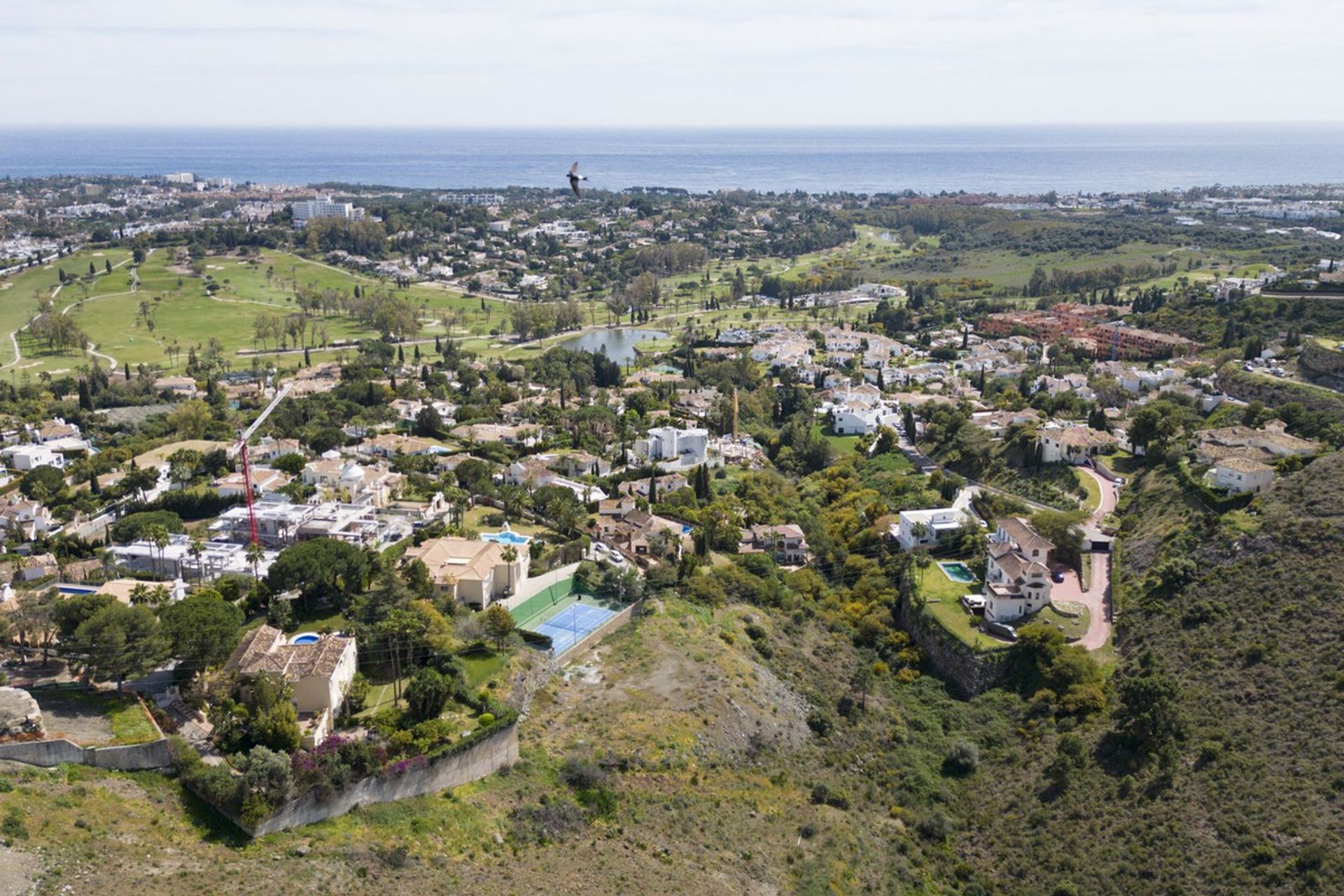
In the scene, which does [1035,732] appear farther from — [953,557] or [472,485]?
[472,485]

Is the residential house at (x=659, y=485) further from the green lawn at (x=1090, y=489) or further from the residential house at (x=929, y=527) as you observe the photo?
the green lawn at (x=1090, y=489)

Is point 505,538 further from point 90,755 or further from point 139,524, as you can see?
point 90,755

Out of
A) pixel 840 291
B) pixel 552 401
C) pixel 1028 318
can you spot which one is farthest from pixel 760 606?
pixel 840 291

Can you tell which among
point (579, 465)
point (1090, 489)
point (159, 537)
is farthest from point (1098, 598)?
point (159, 537)

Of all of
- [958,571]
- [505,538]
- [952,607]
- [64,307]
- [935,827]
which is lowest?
[935,827]

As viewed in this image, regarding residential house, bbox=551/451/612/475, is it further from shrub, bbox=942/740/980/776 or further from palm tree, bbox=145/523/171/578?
shrub, bbox=942/740/980/776


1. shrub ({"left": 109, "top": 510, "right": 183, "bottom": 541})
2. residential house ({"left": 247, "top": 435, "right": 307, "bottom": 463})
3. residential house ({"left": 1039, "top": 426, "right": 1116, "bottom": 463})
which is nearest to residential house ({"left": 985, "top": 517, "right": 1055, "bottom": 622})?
residential house ({"left": 1039, "top": 426, "right": 1116, "bottom": 463})
